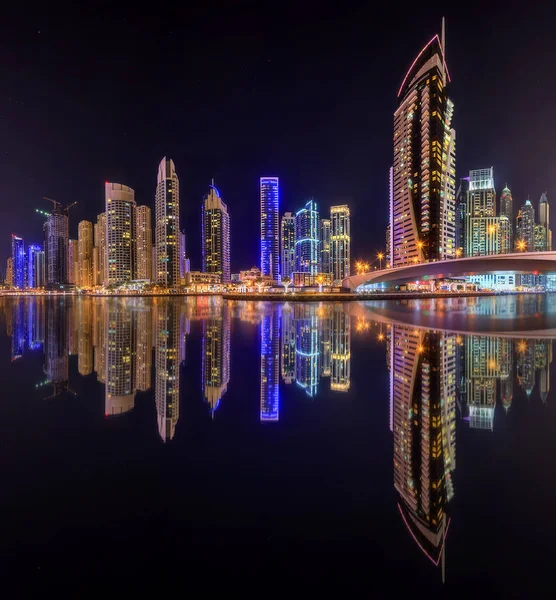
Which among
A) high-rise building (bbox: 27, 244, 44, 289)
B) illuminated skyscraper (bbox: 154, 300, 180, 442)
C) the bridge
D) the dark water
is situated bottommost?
the dark water

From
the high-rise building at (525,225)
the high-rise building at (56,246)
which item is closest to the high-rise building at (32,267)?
the high-rise building at (56,246)

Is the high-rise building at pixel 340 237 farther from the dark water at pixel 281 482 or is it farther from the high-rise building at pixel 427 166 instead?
the dark water at pixel 281 482

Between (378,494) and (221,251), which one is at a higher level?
(221,251)

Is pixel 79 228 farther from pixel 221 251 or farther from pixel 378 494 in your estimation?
pixel 378 494

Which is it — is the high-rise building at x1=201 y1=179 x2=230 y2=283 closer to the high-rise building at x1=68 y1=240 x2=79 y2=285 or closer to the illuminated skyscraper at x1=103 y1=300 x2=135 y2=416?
the high-rise building at x1=68 y1=240 x2=79 y2=285

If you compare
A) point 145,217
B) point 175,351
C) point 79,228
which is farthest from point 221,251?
point 175,351

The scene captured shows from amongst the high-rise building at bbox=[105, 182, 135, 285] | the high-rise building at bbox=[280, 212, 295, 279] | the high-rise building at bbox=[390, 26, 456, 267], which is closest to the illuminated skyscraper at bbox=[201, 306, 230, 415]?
the high-rise building at bbox=[390, 26, 456, 267]

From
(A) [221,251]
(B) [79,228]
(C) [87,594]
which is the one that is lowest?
(C) [87,594]
